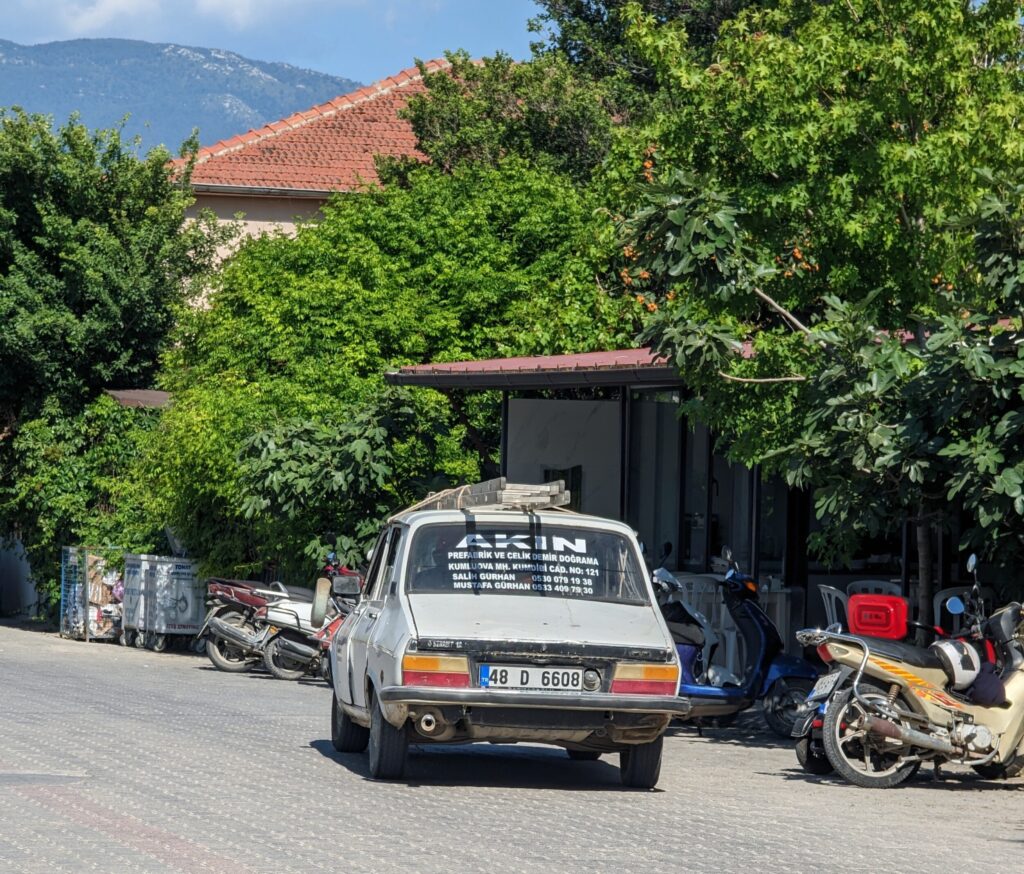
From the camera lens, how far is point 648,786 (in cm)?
1084

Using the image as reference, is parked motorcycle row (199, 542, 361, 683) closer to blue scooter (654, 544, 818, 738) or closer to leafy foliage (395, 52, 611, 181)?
blue scooter (654, 544, 818, 738)

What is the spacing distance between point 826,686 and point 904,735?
62 cm

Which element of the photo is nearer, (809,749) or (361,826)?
(361,826)

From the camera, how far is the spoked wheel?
11.2m

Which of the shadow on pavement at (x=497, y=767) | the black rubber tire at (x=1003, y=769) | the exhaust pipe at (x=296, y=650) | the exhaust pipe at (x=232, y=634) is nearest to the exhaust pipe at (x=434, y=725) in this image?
the shadow on pavement at (x=497, y=767)

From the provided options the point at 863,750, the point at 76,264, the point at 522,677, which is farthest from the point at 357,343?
the point at 522,677

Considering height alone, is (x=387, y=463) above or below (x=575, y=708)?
above

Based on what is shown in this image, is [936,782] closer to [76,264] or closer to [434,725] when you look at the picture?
[434,725]

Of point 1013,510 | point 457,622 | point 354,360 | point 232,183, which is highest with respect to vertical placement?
point 232,183

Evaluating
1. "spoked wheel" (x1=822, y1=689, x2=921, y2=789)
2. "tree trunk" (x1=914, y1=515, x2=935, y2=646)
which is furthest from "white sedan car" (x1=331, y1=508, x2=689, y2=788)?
"tree trunk" (x1=914, y1=515, x2=935, y2=646)

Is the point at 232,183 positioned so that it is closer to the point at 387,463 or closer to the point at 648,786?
the point at 387,463

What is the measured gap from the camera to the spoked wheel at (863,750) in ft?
36.8

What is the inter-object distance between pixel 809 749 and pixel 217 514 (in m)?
15.7

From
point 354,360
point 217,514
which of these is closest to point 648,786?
point 354,360
